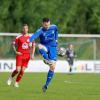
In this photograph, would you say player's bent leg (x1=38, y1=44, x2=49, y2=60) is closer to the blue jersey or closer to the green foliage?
the blue jersey

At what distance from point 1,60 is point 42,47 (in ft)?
54.7

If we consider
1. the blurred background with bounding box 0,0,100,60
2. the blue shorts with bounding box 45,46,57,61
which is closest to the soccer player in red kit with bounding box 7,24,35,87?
the blue shorts with bounding box 45,46,57,61

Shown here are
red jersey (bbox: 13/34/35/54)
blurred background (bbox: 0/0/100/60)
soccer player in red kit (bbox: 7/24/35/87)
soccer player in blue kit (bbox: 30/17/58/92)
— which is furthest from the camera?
blurred background (bbox: 0/0/100/60)

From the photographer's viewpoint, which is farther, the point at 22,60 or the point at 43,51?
the point at 22,60

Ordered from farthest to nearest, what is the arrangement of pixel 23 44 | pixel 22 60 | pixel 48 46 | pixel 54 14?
1. pixel 54 14
2. pixel 23 44
3. pixel 22 60
4. pixel 48 46

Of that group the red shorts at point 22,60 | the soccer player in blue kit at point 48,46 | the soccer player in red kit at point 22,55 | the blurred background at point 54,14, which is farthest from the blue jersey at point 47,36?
the blurred background at point 54,14

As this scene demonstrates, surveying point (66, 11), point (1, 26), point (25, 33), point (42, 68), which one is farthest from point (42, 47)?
point (66, 11)

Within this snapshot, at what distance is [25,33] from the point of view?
2005 cm

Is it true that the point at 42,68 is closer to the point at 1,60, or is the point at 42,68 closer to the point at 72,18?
the point at 1,60

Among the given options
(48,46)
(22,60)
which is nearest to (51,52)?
(48,46)

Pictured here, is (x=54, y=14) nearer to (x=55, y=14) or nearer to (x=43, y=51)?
(x=55, y=14)

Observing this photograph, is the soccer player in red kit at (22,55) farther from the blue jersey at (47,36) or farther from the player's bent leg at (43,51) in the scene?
the player's bent leg at (43,51)

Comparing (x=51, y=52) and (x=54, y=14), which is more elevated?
(x=54, y=14)

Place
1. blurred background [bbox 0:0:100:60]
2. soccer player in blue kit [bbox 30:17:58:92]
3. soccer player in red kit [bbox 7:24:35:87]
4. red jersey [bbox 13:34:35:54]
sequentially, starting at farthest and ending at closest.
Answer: blurred background [bbox 0:0:100:60] → red jersey [bbox 13:34:35:54] → soccer player in red kit [bbox 7:24:35:87] → soccer player in blue kit [bbox 30:17:58:92]
